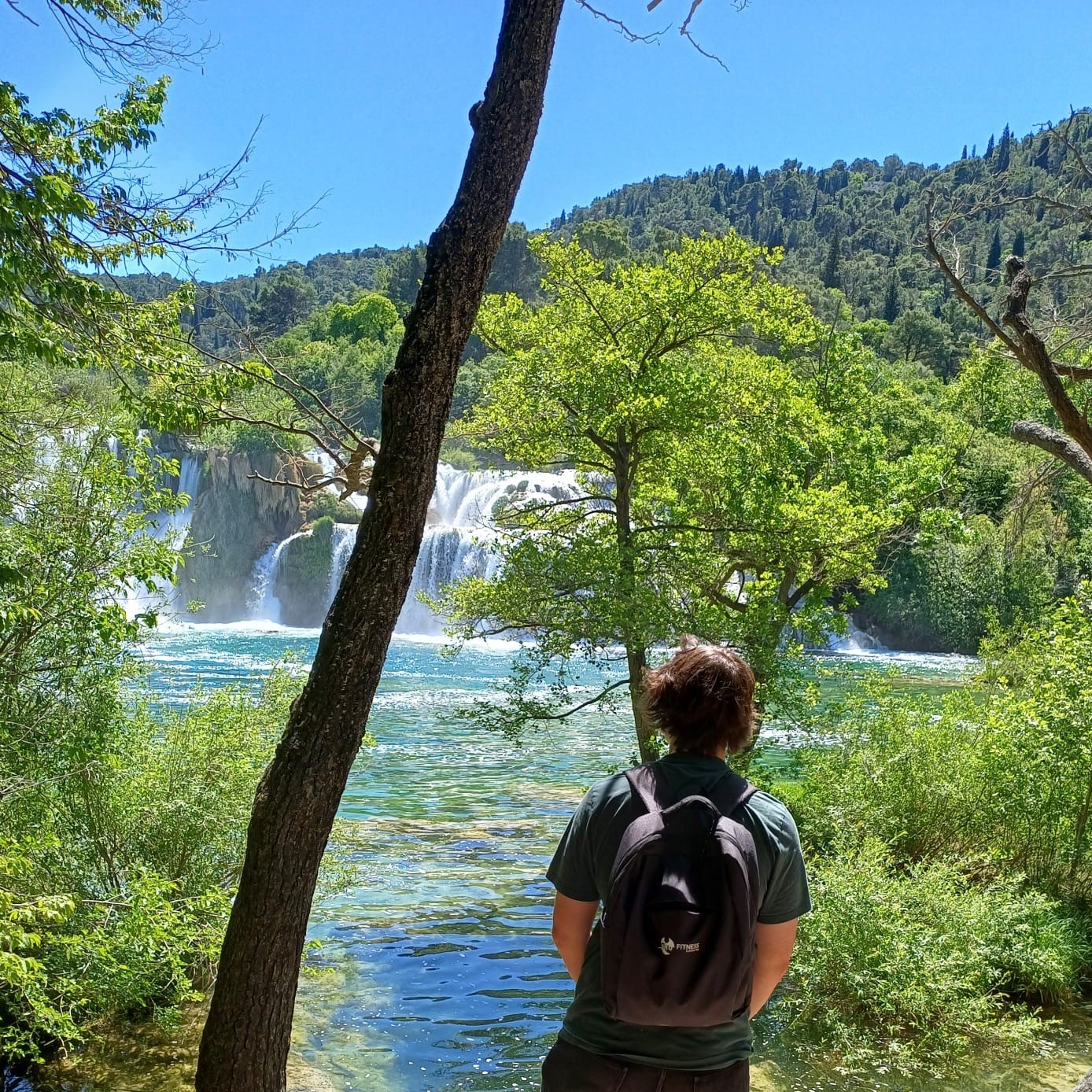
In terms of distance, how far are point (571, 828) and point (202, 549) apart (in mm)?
5463

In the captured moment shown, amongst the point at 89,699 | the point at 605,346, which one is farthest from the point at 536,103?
the point at 605,346

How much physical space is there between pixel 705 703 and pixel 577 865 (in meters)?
0.42

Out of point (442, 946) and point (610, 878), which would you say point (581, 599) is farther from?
point (610, 878)

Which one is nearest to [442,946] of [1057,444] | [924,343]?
[1057,444]

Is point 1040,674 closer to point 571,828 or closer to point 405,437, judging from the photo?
point 405,437

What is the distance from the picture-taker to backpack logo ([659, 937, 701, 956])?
1.96 meters

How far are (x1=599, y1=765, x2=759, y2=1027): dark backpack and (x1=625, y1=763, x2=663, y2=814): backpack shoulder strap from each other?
0.05m

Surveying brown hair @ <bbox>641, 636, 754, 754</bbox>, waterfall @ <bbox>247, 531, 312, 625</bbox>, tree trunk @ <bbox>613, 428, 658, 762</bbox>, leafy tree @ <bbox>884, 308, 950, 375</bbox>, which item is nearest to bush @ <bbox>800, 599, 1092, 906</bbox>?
tree trunk @ <bbox>613, 428, 658, 762</bbox>

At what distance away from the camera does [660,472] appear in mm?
11031

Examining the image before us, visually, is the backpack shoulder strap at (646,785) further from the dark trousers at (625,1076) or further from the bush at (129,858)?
the bush at (129,858)

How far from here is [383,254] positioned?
543 ft

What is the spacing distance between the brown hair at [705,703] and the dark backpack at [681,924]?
243 millimetres

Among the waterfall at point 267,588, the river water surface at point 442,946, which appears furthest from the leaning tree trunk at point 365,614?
the waterfall at point 267,588

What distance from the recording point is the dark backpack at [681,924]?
1.96 meters
